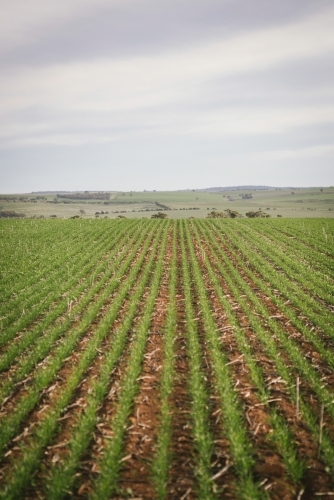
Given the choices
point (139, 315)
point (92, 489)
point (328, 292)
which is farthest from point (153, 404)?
point (328, 292)

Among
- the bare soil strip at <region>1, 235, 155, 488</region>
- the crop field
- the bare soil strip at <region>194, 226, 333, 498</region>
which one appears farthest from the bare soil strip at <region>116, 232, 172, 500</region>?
the bare soil strip at <region>194, 226, 333, 498</region>

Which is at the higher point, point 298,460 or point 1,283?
point 1,283

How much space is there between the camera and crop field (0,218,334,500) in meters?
5.93

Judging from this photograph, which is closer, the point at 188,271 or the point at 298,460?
the point at 298,460

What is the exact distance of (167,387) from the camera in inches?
336

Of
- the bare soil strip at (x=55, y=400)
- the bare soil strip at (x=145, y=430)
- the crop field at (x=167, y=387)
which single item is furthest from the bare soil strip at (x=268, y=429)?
the bare soil strip at (x=55, y=400)

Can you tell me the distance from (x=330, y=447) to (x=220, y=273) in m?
14.5

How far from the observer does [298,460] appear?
6254 millimetres

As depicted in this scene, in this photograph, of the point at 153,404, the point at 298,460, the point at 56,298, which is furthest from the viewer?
the point at 56,298

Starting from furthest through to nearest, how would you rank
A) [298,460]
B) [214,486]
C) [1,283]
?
[1,283]
[298,460]
[214,486]

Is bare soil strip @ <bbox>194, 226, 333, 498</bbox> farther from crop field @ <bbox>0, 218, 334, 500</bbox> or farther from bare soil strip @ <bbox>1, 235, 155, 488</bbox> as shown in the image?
bare soil strip @ <bbox>1, 235, 155, 488</bbox>

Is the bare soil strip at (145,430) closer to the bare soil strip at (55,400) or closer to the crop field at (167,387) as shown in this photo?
the crop field at (167,387)

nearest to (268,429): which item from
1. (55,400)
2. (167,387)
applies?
(167,387)

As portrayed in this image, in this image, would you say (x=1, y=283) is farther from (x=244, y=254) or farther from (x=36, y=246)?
(x=244, y=254)
